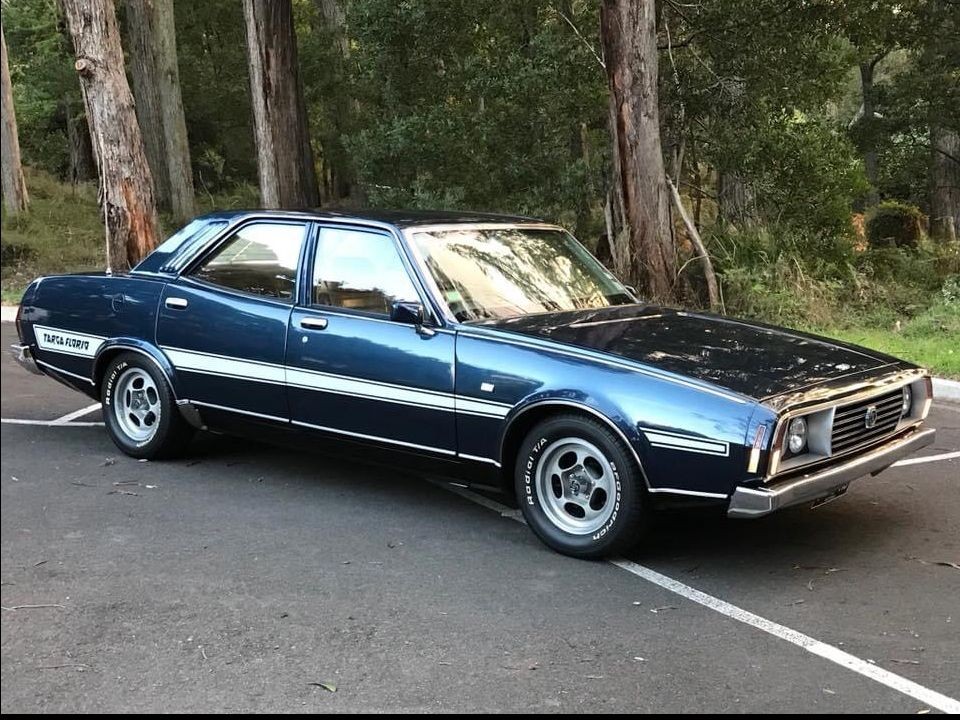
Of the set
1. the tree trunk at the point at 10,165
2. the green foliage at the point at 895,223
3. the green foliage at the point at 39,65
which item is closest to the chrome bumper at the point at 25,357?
the green foliage at the point at 895,223

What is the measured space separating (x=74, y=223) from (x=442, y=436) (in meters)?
20.1

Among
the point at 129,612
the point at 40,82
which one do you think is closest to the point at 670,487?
the point at 129,612

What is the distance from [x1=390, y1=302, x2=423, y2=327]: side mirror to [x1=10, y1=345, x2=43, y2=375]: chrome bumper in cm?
329

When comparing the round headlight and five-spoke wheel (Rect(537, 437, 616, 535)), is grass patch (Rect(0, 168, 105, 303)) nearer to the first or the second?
five-spoke wheel (Rect(537, 437, 616, 535))

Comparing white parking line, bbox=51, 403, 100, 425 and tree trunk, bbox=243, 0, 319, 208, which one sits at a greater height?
tree trunk, bbox=243, 0, 319, 208

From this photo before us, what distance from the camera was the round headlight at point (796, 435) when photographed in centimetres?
408

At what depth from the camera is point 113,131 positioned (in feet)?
40.9

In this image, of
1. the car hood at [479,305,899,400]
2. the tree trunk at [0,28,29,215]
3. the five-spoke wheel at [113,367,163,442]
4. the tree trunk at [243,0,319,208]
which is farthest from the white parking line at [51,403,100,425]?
the tree trunk at [0,28,29,215]

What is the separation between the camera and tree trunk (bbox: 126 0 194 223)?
21.0 m

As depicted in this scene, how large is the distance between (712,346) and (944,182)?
50.2ft

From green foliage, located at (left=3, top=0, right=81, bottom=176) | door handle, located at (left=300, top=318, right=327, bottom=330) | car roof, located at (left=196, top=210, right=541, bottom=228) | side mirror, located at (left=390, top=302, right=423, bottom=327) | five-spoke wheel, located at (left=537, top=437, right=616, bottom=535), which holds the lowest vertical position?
five-spoke wheel, located at (left=537, top=437, right=616, bottom=535)

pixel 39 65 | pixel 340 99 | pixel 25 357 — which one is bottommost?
pixel 25 357

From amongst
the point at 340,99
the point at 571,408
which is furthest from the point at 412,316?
the point at 340,99

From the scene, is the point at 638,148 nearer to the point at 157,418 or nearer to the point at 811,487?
the point at 157,418
